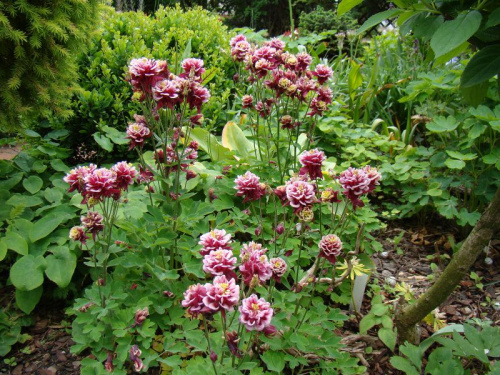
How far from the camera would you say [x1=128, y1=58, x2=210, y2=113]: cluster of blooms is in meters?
1.40

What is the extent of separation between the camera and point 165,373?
1585 millimetres

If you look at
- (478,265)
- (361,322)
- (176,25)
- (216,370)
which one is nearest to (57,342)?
(216,370)

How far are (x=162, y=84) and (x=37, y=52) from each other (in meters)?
1.24

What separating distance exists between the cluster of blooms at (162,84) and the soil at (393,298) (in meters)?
1.18

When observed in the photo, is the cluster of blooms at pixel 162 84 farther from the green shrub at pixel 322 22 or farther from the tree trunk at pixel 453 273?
the green shrub at pixel 322 22

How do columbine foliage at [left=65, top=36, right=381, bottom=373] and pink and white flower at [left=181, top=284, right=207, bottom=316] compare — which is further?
columbine foliage at [left=65, top=36, right=381, bottom=373]

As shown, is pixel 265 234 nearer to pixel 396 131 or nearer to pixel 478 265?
pixel 478 265

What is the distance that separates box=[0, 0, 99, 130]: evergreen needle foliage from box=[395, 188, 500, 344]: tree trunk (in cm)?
215

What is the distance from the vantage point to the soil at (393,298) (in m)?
1.76

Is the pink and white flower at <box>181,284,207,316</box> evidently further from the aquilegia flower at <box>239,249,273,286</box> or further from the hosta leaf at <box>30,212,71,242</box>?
the hosta leaf at <box>30,212,71,242</box>

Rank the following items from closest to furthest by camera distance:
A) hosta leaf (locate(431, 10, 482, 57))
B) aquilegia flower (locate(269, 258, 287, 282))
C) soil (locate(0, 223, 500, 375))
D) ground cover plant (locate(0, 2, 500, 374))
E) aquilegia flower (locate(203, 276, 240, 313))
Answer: hosta leaf (locate(431, 10, 482, 57))
aquilegia flower (locate(203, 276, 240, 313))
aquilegia flower (locate(269, 258, 287, 282))
ground cover plant (locate(0, 2, 500, 374))
soil (locate(0, 223, 500, 375))

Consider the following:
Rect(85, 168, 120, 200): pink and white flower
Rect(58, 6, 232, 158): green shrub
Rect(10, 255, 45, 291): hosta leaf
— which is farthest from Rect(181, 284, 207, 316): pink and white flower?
Rect(58, 6, 232, 158): green shrub

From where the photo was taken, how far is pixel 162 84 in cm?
141

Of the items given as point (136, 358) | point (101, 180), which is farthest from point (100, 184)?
point (136, 358)
